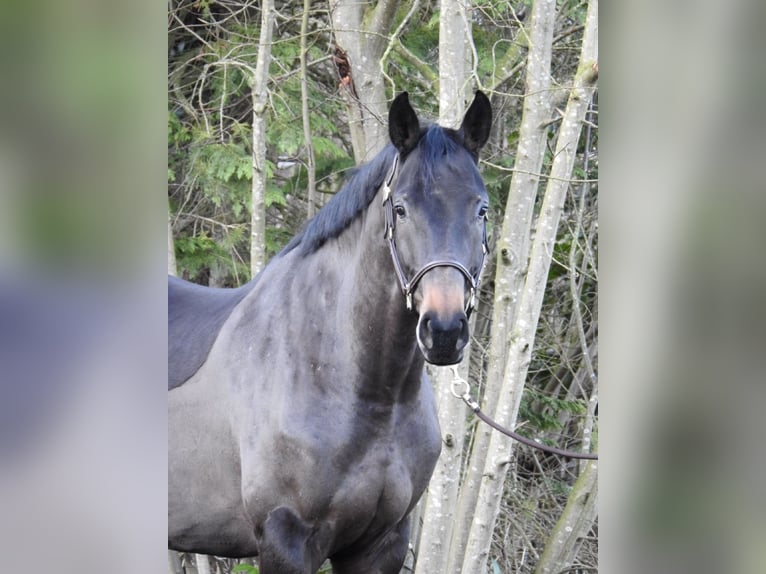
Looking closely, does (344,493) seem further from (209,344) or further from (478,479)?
(478,479)

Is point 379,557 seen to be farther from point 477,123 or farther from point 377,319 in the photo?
point 477,123

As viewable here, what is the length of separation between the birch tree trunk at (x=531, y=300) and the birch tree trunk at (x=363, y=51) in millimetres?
1351

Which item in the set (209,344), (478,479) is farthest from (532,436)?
(209,344)

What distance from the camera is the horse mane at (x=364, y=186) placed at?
246cm

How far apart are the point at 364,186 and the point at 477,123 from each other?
0.40 meters

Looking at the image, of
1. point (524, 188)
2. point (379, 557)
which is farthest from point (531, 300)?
point (379, 557)

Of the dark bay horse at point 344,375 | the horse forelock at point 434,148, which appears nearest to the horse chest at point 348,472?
the dark bay horse at point 344,375

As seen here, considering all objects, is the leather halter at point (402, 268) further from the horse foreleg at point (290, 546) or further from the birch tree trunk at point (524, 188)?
the birch tree trunk at point (524, 188)

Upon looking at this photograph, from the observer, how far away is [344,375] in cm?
276

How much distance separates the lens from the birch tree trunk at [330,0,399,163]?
518 centimetres

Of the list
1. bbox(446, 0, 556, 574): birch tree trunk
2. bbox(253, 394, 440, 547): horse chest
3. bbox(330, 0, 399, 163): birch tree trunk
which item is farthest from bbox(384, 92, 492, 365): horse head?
bbox(330, 0, 399, 163): birch tree trunk
